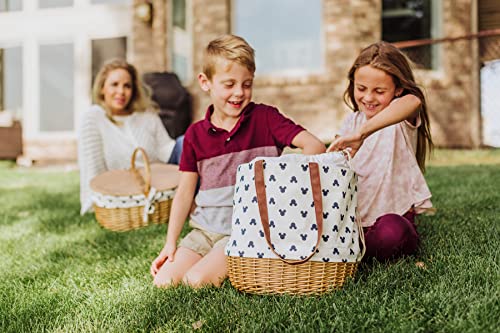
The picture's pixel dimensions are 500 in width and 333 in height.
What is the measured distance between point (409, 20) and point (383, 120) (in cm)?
737

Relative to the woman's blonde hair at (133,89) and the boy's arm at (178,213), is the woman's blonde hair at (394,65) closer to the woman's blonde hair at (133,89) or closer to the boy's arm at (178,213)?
the boy's arm at (178,213)

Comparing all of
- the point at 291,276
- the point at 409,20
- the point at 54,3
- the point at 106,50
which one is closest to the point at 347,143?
the point at 291,276

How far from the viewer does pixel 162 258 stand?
2.49 metres

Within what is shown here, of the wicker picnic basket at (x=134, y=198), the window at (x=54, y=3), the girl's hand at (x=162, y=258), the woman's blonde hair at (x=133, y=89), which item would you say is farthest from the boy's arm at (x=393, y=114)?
the window at (x=54, y=3)

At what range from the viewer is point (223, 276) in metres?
2.31

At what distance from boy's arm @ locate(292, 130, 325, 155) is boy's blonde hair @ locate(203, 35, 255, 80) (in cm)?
39

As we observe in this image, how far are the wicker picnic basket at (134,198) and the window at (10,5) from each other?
29.8ft

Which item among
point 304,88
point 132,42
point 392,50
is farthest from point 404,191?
point 132,42

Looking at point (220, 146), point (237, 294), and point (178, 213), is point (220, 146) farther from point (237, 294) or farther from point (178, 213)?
point (237, 294)

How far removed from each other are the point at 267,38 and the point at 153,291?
748 cm

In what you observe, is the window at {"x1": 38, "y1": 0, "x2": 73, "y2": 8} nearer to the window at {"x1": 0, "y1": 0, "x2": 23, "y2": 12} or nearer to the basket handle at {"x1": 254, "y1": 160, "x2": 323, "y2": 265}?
the window at {"x1": 0, "y1": 0, "x2": 23, "y2": 12}

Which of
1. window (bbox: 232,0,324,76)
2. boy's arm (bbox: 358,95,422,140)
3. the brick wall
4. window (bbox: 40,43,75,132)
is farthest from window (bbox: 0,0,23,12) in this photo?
boy's arm (bbox: 358,95,422,140)

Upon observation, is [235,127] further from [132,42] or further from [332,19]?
[132,42]

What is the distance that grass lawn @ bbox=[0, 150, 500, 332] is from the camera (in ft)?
5.61
